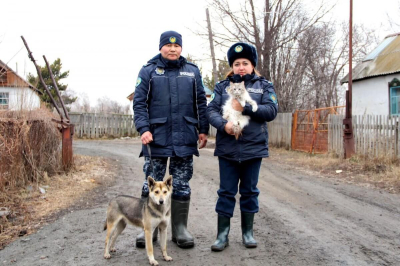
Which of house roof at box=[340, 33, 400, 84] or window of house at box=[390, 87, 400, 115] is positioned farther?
house roof at box=[340, 33, 400, 84]

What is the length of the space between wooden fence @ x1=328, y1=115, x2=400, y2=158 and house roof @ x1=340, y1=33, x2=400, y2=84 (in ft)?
17.7

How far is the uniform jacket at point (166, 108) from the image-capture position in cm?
377

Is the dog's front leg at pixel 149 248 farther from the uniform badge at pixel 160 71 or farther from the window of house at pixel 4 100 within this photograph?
the window of house at pixel 4 100

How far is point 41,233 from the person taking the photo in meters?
4.45

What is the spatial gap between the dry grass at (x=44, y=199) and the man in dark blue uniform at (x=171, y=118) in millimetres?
1917

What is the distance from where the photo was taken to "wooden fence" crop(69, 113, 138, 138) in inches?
919

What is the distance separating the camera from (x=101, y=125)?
78.5 ft

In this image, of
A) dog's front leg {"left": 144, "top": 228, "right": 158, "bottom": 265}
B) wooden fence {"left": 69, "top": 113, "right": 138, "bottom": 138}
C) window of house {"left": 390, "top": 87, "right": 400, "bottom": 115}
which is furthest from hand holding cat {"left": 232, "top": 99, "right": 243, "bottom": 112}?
wooden fence {"left": 69, "top": 113, "right": 138, "bottom": 138}

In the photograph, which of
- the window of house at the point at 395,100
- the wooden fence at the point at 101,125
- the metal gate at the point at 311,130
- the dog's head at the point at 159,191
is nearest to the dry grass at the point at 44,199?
the dog's head at the point at 159,191

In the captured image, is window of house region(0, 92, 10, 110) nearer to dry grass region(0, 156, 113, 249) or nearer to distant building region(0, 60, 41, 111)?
distant building region(0, 60, 41, 111)

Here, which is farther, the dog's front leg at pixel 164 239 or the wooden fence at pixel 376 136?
the wooden fence at pixel 376 136

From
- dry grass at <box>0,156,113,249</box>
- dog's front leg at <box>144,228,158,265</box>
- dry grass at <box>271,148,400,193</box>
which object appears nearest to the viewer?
dog's front leg at <box>144,228,158,265</box>

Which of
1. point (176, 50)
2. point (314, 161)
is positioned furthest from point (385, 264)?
point (314, 161)

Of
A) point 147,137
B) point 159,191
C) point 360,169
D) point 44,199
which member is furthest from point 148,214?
point 360,169
